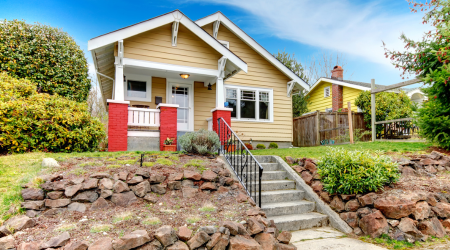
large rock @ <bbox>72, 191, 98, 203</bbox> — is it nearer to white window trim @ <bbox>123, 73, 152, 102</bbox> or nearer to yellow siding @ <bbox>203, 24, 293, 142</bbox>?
white window trim @ <bbox>123, 73, 152, 102</bbox>

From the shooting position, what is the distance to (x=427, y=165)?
593 cm

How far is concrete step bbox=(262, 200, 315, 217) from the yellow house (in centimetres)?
361

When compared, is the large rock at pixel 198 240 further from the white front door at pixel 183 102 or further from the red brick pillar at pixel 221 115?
the white front door at pixel 183 102

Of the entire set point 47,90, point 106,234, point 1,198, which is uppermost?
point 47,90

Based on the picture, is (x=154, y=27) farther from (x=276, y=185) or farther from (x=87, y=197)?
(x=276, y=185)

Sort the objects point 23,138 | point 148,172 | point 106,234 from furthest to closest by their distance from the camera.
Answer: point 23,138, point 148,172, point 106,234

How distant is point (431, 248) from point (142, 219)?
4145 mm

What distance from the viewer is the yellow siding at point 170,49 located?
7793mm

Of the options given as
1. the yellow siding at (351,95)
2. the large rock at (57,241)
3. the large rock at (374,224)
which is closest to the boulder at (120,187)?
the large rock at (57,241)

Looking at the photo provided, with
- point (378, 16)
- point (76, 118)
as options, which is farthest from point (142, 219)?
point (378, 16)

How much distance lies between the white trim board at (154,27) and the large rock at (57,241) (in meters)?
5.38

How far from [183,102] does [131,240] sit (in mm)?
7362

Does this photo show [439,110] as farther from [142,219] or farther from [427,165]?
[142,219]

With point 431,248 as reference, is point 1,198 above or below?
above
